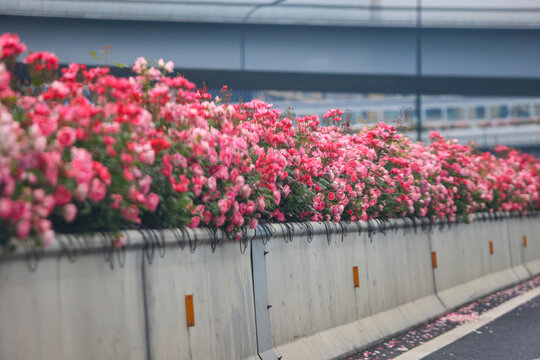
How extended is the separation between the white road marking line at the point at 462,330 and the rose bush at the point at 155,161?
6.12ft

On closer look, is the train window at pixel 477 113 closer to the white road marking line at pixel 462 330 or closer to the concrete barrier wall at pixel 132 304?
the white road marking line at pixel 462 330

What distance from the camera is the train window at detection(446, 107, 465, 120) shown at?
89.8 m

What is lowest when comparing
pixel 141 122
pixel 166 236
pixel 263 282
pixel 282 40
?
pixel 263 282

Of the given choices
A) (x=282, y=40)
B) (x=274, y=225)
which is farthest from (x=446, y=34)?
(x=274, y=225)

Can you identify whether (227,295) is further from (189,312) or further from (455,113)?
(455,113)

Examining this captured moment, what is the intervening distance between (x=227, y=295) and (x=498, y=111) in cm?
8668

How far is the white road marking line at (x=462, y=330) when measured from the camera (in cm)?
991

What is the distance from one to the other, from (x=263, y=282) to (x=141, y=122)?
8.58ft

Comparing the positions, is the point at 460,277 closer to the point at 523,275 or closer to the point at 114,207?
the point at 523,275

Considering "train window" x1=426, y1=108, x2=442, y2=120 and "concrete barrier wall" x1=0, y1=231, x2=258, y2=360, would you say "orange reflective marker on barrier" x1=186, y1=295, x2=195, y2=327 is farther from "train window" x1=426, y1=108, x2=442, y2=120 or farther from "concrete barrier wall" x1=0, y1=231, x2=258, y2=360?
"train window" x1=426, y1=108, x2=442, y2=120

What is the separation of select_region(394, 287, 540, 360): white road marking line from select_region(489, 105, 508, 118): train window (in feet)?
250

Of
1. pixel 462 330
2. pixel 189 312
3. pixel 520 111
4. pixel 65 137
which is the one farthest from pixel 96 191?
pixel 520 111

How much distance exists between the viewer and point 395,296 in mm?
12234

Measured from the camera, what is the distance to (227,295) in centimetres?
805
